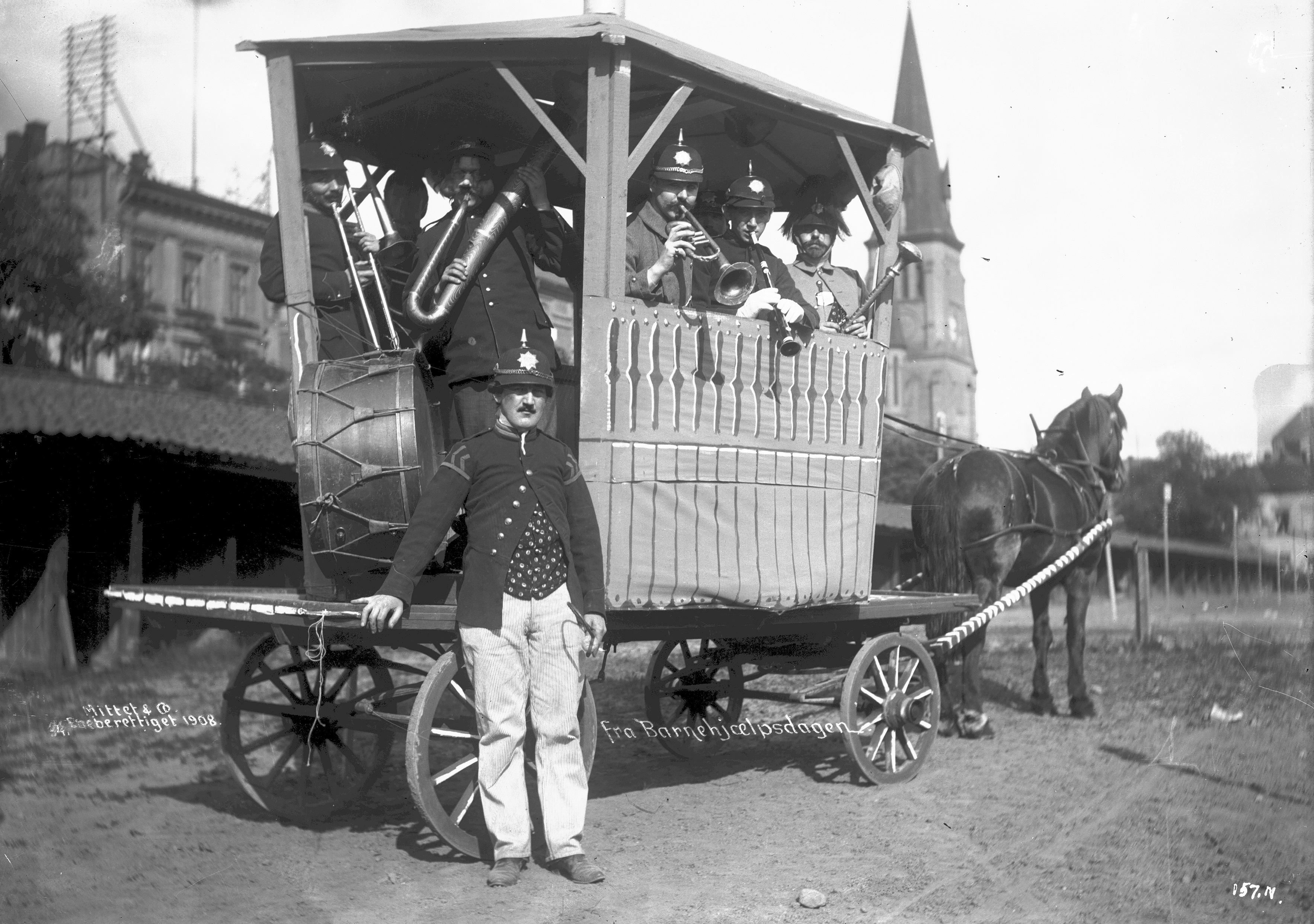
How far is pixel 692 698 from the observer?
781cm

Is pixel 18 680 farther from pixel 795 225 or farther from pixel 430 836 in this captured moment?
pixel 795 225

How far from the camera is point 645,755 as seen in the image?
26.1 ft

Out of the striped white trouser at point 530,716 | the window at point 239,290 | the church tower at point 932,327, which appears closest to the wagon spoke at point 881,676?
the striped white trouser at point 530,716

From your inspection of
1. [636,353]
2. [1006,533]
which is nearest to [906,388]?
[1006,533]

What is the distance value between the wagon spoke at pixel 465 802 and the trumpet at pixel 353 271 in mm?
2110

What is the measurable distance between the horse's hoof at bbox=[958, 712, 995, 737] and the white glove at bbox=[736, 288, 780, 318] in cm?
406

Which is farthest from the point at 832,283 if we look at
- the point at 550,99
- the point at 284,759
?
the point at 284,759

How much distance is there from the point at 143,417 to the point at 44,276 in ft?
6.99

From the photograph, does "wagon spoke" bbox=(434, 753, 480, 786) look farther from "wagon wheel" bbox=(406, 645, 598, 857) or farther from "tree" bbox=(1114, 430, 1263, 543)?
"tree" bbox=(1114, 430, 1263, 543)

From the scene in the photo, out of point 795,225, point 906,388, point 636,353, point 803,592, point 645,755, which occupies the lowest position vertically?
point 645,755

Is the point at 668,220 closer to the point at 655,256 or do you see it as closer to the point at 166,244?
the point at 655,256

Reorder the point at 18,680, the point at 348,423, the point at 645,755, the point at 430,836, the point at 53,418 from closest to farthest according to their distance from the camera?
the point at 348,423 → the point at 430,836 → the point at 645,755 → the point at 53,418 → the point at 18,680

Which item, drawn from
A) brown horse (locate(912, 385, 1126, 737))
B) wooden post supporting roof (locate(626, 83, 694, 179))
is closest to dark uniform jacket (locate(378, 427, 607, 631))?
wooden post supporting roof (locate(626, 83, 694, 179))

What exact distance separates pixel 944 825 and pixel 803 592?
54.0 inches
